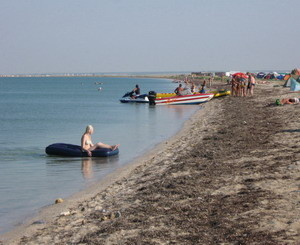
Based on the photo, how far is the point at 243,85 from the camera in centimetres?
3769

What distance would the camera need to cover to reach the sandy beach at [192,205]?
6.43 metres

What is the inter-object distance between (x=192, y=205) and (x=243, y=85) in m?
30.8

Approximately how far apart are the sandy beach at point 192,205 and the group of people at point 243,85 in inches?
950

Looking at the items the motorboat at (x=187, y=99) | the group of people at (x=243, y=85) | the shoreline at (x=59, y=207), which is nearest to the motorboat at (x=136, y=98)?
the motorboat at (x=187, y=99)

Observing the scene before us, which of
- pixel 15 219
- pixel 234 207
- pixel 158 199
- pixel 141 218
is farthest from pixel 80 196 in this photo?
pixel 234 207

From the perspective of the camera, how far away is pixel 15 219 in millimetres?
9133

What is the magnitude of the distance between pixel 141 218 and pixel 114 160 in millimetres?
8459

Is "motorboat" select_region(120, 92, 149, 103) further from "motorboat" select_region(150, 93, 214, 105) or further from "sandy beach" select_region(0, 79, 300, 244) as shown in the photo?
"sandy beach" select_region(0, 79, 300, 244)

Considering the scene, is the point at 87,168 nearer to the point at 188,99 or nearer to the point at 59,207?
the point at 59,207

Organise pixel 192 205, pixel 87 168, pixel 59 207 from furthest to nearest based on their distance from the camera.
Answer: pixel 87 168 < pixel 59 207 < pixel 192 205

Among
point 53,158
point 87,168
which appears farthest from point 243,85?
point 87,168

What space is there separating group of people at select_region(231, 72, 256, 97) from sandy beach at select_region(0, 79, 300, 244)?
79.2 feet

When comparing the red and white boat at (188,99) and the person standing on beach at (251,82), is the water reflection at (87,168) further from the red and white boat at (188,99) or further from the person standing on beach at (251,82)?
the red and white boat at (188,99)

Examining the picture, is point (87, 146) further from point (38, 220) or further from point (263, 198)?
point (263, 198)
